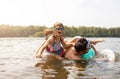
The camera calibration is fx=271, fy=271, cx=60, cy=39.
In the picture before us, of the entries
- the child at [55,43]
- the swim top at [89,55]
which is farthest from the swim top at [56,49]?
the swim top at [89,55]

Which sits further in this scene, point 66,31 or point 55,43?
point 66,31

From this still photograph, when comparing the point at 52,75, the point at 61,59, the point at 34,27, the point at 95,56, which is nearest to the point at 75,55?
the point at 61,59

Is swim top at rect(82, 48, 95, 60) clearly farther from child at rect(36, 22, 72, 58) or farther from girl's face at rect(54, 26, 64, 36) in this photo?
girl's face at rect(54, 26, 64, 36)

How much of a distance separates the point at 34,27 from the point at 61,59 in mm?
33898

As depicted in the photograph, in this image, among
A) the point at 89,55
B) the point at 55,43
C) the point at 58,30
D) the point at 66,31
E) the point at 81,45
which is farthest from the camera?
the point at 66,31

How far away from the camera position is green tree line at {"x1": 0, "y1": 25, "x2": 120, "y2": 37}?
41675mm

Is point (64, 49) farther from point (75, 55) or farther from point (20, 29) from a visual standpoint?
point (20, 29)

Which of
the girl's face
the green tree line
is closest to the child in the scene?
the girl's face

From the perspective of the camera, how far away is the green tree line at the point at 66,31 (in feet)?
137

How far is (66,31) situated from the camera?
43.2m

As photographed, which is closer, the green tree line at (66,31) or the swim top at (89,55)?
the swim top at (89,55)

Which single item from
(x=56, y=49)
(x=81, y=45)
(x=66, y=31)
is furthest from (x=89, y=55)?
(x=66, y=31)

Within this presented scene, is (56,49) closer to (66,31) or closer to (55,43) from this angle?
(55,43)

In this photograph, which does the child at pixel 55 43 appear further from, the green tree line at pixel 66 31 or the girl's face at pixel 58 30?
the green tree line at pixel 66 31
